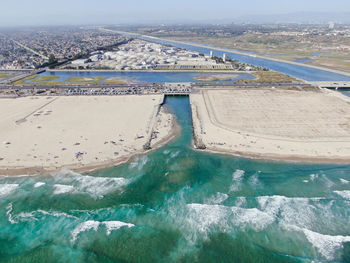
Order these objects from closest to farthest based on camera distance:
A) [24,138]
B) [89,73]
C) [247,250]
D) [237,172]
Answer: [247,250]
[237,172]
[24,138]
[89,73]

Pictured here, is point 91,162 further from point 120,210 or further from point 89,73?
point 89,73

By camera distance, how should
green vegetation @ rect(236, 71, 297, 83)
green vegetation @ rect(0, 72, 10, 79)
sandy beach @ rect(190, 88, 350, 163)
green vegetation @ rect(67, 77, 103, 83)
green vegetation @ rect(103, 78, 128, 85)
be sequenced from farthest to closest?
1. green vegetation @ rect(0, 72, 10, 79)
2. green vegetation @ rect(67, 77, 103, 83)
3. green vegetation @ rect(103, 78, 128, 85)
4. green vegetation @ rect(236, 71, 297, 83)
5. sandy beach @ rect(190, 88, 350, 163)

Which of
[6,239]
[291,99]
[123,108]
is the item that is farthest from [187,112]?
[6,239]

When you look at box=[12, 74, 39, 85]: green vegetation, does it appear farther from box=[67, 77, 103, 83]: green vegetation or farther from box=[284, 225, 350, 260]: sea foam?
box=[284, 225, 350, 260]: sea foam

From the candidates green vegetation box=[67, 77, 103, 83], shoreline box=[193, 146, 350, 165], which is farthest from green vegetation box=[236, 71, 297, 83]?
green vegetation box=[67, 77, 103, 83]

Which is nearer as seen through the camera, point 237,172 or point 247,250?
point 247,250

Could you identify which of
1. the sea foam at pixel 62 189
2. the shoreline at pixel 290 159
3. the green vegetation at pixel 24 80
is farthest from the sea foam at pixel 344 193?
the green vegetation at pixel 24 80

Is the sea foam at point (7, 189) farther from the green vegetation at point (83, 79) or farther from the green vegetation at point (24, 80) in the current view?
the green vegetation at point (24, 80)

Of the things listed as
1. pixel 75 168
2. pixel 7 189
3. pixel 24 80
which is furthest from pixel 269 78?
pixel 24 80
